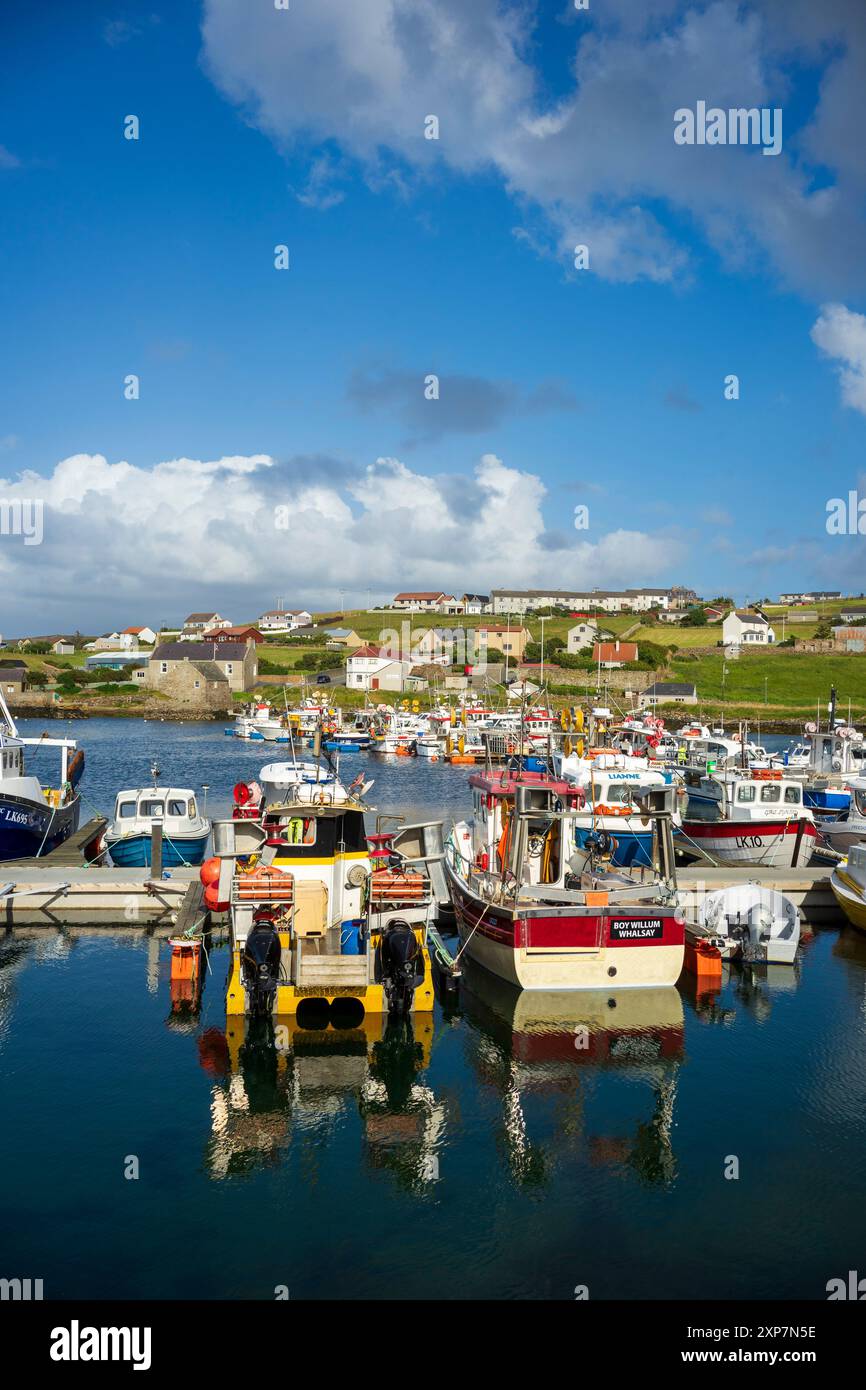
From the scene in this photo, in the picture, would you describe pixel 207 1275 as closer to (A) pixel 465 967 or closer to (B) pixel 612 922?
(B) pixel 612 922

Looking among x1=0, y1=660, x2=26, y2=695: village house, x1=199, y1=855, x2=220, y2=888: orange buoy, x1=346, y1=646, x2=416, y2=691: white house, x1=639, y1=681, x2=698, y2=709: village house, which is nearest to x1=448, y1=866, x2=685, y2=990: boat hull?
x1=199, y1=855, x2=220, y2=888: orange buoy

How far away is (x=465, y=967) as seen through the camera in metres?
22.2

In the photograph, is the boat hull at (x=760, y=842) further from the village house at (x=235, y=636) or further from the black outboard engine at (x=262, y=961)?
the village house at (x=235, y=636)

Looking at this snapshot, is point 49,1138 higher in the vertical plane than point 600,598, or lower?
lower

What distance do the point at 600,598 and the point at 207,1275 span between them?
190288 millimetres

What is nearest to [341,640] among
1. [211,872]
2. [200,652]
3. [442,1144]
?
[200,652]

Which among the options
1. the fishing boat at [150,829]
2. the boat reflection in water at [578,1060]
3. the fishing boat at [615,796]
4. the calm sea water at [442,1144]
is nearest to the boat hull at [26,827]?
the fishing boat at [150,829]

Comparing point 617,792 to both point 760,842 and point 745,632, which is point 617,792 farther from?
point 745,632

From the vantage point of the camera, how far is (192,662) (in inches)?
5157

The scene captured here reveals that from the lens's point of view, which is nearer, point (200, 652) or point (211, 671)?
point (211, 671)

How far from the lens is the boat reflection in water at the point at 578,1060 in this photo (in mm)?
13828

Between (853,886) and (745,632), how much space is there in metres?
129

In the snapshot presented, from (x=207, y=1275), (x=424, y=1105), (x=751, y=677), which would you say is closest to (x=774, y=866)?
(x=424, y=1105)

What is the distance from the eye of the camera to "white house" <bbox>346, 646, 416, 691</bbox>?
130250 millimetres
